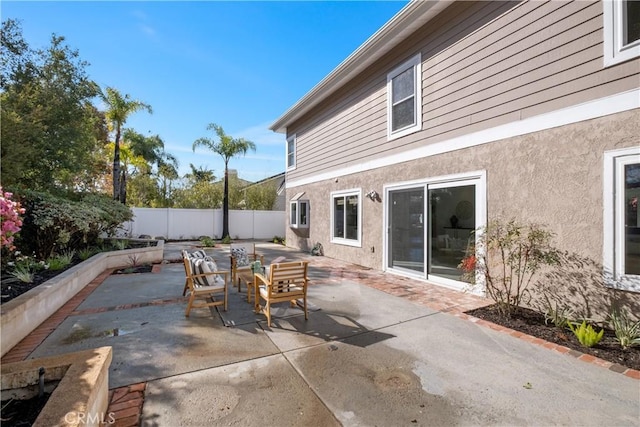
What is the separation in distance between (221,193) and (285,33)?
12.9m

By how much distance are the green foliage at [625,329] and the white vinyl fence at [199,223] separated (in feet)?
53.3

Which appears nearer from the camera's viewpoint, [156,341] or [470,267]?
[156,341]

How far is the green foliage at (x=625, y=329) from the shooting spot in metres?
3.45

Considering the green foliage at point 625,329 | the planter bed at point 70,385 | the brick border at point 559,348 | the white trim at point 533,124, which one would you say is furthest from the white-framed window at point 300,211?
the planter bed at point 70,385

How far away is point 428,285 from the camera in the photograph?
6586mm

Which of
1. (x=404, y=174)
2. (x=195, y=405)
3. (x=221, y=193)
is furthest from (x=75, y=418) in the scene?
(x=221, y=193)

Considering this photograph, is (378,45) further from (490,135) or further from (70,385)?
(70,385)

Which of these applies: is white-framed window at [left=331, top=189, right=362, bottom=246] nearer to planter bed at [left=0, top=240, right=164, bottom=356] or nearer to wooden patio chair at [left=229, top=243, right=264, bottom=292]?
wooden patio chair at [left=229, top=243, right=264, bottom=292]

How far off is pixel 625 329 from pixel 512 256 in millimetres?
1455

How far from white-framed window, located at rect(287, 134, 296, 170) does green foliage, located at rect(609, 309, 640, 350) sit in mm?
11785

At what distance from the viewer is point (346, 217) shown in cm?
991

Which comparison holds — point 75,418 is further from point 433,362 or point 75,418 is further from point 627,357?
point 627,357

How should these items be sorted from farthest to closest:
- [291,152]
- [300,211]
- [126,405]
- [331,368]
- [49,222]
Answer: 1. [291,152]
2. [300,211]
3. [49,222]
4. [331,368]
5. [126,405]

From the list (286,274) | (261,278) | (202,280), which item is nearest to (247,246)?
(202,280)
